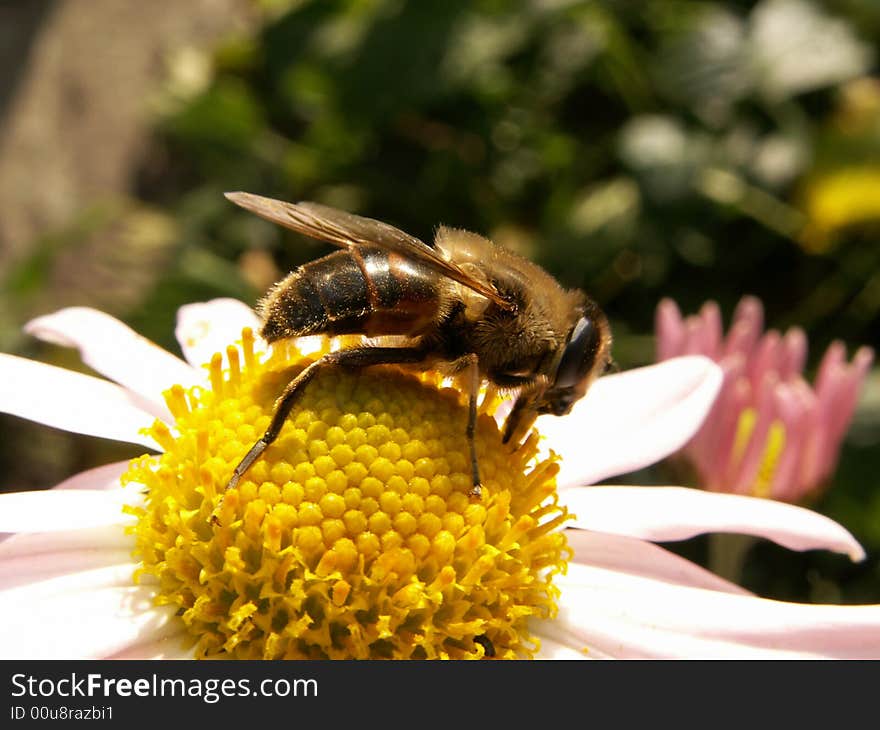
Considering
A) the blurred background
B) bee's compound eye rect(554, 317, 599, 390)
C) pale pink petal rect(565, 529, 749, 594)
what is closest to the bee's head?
bee's compound eye rect(554, 317, 599, 390)

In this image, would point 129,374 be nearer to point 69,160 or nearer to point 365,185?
point 365,185

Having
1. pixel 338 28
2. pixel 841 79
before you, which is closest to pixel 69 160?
pixel 338 28

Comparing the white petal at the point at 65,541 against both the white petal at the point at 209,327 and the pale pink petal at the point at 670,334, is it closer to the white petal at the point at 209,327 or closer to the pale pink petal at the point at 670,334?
the white petal at the point at 209,327

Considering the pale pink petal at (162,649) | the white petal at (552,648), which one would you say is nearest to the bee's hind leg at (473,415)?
the white petal at (552,648)

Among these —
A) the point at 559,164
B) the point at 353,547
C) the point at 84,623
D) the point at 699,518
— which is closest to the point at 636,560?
the point at 699,518

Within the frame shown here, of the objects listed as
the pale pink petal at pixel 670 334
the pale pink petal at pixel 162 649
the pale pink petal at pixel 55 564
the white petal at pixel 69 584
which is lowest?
the pale pink petal at pixel 162 649

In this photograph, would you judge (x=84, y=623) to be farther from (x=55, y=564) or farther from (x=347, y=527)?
(x=347, y=527)

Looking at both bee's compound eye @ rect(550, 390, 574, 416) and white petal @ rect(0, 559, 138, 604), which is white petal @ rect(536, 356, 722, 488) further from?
white petal @ rect(0, 559, 138, 604)
